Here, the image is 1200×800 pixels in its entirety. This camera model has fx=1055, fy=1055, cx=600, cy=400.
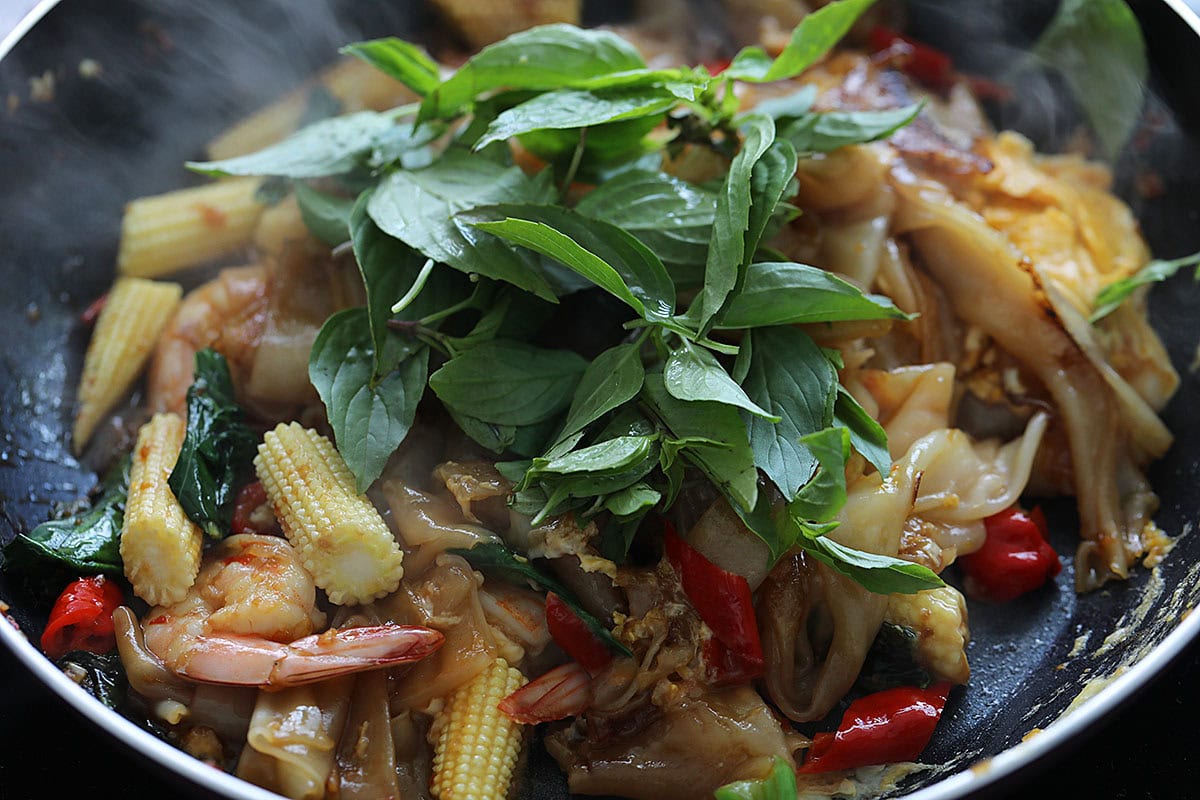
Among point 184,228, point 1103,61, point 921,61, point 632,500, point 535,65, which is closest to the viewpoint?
point 632,500

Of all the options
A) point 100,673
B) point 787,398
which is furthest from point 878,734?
point 100,673

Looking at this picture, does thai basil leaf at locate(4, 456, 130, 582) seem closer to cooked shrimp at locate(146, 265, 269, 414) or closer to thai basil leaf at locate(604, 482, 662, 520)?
cooked shrimp at locate(146, 265, 269, 414)

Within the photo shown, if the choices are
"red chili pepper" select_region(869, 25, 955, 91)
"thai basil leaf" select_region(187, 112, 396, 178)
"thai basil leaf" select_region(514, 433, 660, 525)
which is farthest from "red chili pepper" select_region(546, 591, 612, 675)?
"red chili pepper" select_region(869, 25, 955, 91)

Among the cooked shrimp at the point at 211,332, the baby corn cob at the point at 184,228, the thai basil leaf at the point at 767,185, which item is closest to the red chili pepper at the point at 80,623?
the cooked shrimp at the point at 211,332

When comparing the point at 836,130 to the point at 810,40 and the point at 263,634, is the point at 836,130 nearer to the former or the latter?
the point at 810,40

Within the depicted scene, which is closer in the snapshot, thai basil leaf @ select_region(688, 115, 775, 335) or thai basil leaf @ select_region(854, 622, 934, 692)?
thai basil leaf @ select_region(688, 115, 775, 335)

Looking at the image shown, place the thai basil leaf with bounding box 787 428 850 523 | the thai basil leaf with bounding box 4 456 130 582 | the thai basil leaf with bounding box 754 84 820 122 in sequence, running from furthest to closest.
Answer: the thai basil leaf with bounding box 754 84 820 122 < the thai basil leaf with bounding box 4 456 130 582 < the thai basil leaf with bounding box 787 428 850 523

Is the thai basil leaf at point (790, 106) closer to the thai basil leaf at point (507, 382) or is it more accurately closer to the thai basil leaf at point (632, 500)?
the thai basil leaf at point (507, 382)
